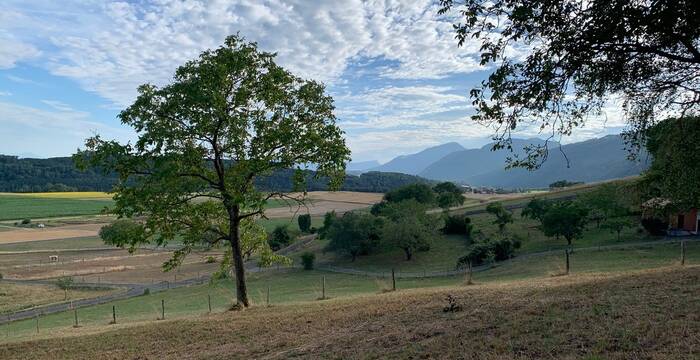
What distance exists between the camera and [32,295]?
48750mm

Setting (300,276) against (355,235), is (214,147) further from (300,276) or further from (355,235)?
(355,235)

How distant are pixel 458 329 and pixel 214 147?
1150cm

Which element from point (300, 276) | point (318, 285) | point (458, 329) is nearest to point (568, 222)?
point (318, 285)

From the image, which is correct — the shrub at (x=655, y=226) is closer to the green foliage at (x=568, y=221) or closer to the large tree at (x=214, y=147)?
the green foliage at (x=568, y=221)

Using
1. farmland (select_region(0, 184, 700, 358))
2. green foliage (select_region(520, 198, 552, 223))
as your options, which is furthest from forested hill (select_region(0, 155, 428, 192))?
green foliage (select_region(520, 198, 552, 223))

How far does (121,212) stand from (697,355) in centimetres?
1576

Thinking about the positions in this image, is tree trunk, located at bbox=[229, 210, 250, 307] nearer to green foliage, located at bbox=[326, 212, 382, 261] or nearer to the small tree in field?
the small tree in field

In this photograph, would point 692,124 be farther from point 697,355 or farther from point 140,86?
point 140,86

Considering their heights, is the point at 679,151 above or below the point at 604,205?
above

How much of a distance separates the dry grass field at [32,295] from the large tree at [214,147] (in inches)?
1370

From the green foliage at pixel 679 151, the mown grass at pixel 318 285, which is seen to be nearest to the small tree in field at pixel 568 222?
the mown grass at pixel 318 285

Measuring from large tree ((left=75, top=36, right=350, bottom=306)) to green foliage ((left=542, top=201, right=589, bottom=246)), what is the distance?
124ft

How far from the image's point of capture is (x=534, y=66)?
8.14 meters

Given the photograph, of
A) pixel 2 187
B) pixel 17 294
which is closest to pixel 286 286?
pixel 17 294
